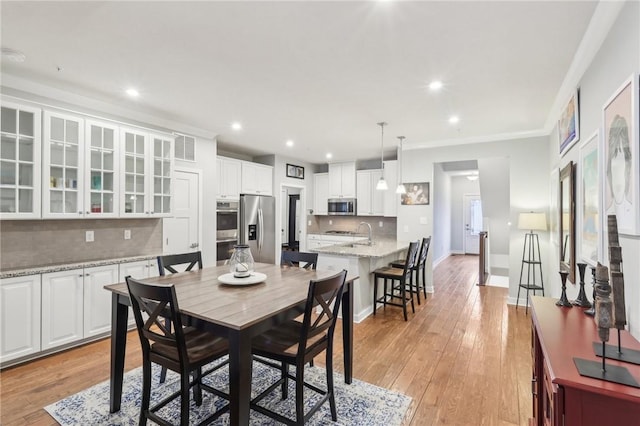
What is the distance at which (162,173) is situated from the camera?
3.93 m

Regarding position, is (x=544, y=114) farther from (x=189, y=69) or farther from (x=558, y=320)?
(x=189, y=69)

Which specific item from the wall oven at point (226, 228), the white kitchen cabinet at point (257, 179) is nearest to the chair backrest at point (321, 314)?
the wall oven at point (226, 228)

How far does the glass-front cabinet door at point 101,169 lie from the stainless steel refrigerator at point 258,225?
238 centimetres

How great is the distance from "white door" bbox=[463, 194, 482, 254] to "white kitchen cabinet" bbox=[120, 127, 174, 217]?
883 centimetres

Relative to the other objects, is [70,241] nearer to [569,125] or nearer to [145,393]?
[145,393]

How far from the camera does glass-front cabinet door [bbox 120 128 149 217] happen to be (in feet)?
11.6

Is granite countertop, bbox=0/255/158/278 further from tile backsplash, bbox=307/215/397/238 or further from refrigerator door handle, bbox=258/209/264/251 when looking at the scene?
tile backsplash, bbox=307/215/397/238

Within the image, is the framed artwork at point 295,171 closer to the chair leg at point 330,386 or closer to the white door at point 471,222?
the chair leg at point 330,386

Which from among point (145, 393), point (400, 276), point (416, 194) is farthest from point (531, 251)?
point (145, 393)

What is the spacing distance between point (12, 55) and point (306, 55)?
7.48ft

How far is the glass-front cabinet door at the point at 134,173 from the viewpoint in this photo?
354cm

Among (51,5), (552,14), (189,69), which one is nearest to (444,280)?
(552,14)

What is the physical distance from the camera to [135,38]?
2.21 metres

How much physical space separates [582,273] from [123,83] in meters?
3.91
